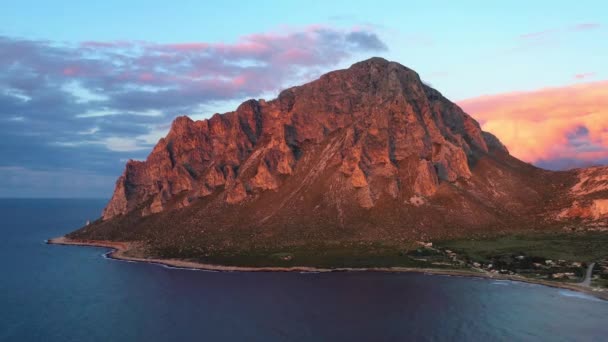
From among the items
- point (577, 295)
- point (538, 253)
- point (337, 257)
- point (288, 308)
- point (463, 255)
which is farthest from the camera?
point (337, 257)

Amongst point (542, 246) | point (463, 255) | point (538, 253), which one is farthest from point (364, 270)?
point (542, 246)

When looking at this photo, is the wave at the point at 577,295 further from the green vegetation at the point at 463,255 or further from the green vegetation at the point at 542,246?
the green vegetation at the point at 542,246

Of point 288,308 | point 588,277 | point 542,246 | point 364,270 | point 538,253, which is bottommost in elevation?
point 288,308

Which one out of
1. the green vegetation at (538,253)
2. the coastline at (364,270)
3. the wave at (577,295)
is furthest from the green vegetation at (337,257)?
the wave at (577,295)

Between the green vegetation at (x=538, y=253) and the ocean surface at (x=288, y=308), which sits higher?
the green vegetation at (x=538, y=253)

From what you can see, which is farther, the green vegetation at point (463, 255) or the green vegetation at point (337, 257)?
the green vegetation at point (337, 257)

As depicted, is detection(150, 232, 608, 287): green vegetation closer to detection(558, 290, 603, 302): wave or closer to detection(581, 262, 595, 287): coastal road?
detection(581, 262, 595, 287): coastal road

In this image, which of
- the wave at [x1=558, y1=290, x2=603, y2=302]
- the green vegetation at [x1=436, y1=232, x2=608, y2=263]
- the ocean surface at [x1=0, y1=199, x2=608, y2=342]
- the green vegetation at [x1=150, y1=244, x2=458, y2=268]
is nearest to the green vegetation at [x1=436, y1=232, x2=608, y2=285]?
the green vegetation at [x1=436, y1=232, x2=608, y2=263]

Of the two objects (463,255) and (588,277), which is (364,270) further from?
(588,277)
